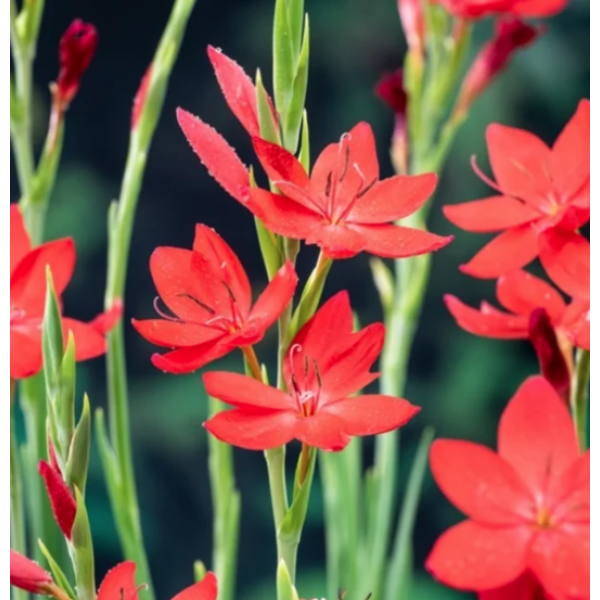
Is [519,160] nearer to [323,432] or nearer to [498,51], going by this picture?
[323,432]

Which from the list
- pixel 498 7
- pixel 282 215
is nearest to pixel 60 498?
pixel 282 215

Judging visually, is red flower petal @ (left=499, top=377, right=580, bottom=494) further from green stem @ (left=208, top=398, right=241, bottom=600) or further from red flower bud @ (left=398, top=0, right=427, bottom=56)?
red flower bud @ (left=398, top=0, right=427, bottom=56)

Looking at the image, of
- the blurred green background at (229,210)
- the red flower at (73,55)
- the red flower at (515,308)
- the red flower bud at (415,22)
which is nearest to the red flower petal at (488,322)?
the red flower at (515,308)

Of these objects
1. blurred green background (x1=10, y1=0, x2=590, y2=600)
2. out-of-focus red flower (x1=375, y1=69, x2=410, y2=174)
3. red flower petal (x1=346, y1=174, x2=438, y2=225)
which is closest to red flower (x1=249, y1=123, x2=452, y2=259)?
red flower petal (x1=346, y1=174, x2=438, y2=225)

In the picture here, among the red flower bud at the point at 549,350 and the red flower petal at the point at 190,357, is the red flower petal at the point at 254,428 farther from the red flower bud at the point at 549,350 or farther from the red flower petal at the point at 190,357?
the red flower bud at the point at 549,350

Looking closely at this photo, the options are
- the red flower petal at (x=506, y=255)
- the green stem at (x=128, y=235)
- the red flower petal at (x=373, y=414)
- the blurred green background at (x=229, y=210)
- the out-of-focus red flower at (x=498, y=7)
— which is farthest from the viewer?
the blurred green background at (x=229, y=210)
